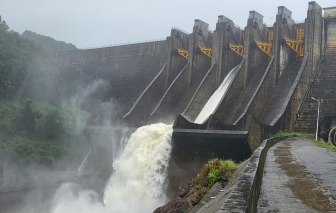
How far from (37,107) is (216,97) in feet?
48.6

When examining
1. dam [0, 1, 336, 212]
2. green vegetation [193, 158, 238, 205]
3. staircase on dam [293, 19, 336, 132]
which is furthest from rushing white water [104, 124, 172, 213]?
green vegetation [193, 158, 238, 205]

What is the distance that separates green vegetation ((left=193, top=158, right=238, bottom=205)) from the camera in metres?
11.3

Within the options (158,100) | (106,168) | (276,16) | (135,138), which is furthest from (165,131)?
(276,16)

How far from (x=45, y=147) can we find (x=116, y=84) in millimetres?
10742

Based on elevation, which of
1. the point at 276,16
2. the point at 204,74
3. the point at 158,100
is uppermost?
the point at 276,16

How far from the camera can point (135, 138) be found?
25.0 m

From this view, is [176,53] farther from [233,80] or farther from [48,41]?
[48,41]

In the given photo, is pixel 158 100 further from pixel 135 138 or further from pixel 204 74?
pixel 135 138

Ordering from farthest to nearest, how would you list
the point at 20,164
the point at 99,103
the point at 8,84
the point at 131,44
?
the point at 131,44 → the point at 99,103 → the point at 8,84 → the point at 20,164

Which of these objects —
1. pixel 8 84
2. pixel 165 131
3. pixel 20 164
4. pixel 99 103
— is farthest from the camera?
pixel 99 103

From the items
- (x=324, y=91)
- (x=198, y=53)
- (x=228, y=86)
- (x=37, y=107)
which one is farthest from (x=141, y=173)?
(x=198, y=53)

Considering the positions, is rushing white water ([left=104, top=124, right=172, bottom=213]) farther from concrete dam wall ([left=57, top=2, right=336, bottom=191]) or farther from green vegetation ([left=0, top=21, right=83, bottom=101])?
green vegetation ([left=0, top=21, right=83, bottom=101])

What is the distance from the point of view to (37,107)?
33219 millimetres

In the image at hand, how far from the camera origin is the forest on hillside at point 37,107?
28.5 m
